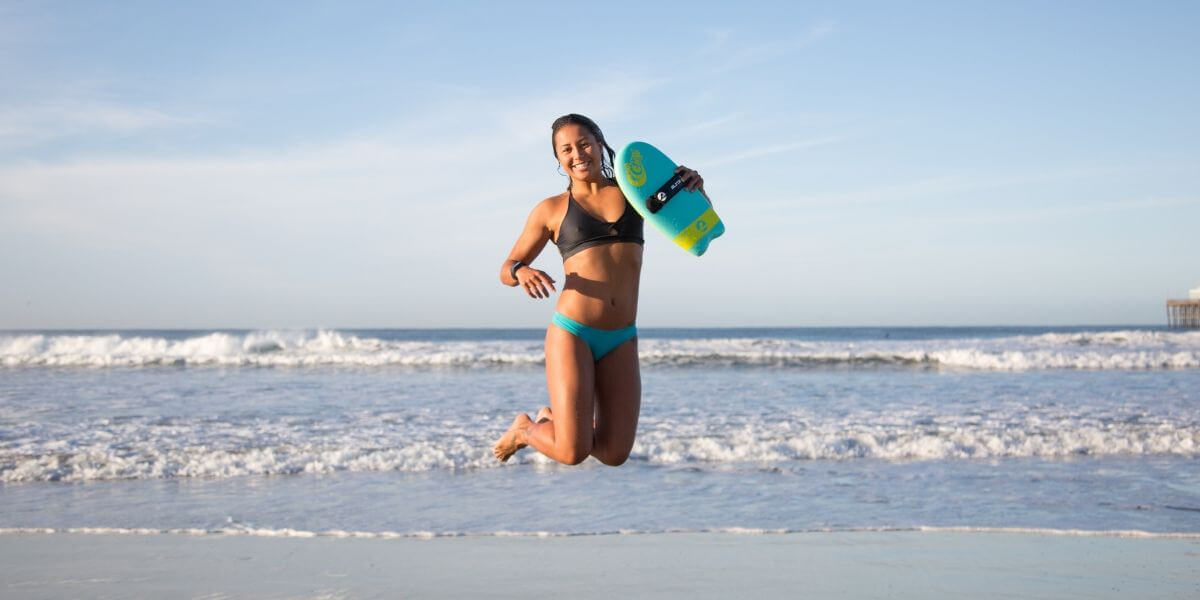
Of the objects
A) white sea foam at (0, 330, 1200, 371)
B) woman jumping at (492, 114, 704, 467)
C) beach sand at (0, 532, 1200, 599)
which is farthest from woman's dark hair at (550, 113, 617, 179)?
white sea foam at (0, 330, 1200, 371)

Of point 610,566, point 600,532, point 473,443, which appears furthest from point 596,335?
point 473,443

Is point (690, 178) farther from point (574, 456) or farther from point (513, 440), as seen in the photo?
point (513, 440)

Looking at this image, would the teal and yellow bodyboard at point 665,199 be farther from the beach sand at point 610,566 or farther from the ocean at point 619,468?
the ocean at point 619,468

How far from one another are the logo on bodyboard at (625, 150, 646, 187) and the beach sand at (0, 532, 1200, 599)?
2.22 m

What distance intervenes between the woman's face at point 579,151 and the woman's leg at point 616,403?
0.93 metres

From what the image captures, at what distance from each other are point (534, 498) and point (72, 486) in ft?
14.2

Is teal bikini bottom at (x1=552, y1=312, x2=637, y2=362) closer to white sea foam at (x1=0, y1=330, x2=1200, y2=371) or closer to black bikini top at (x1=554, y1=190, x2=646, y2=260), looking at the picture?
black bikini top at (x1=554, y1=190, x2=646, y2=260)

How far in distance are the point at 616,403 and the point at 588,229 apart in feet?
3.08

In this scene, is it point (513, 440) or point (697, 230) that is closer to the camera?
point (697, 230)

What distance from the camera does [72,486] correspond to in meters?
8.80

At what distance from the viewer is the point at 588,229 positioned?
4.95 meters

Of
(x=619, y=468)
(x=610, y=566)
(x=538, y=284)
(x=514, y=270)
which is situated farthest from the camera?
(x=619, y=468)

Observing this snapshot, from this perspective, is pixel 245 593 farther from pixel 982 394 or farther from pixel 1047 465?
pixel 982 394

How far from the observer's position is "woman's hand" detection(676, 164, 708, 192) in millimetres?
5016
